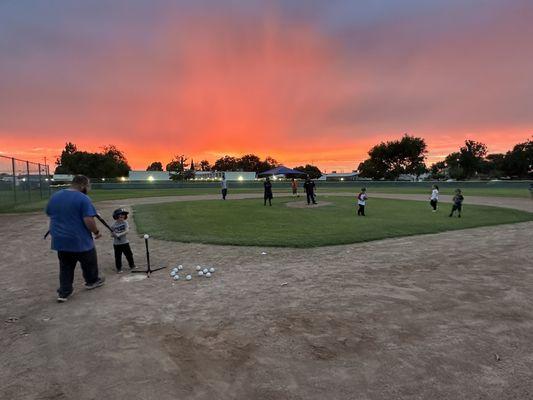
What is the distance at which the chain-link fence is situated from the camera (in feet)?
66.5

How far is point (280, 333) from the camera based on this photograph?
13.4 feet

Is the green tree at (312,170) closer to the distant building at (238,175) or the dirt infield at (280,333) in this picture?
the distant building at (238,175)

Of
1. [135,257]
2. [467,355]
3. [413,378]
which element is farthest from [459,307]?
[135,257]

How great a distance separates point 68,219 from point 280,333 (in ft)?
11.7

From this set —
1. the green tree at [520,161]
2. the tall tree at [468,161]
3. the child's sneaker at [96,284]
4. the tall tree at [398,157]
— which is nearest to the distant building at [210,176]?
the tall tree at [398,157]

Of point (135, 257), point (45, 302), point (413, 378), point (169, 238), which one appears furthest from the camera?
point (169, 238)

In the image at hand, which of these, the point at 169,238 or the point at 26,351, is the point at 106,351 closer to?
the point at 26,351

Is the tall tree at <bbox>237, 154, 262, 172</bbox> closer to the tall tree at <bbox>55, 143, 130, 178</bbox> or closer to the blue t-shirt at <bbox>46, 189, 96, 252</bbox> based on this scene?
the tall tree at <bbox>55, 143, 130, 178</bbox>

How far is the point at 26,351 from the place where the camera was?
3779 mm

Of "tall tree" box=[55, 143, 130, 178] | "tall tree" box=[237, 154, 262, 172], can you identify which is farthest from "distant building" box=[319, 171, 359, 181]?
"tall tree" box=[55, 143, 130, 178]

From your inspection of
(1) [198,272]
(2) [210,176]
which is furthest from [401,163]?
(1) [198,272]

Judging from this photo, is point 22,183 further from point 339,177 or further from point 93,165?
point 339,177

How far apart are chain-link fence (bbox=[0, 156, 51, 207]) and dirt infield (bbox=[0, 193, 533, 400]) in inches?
627

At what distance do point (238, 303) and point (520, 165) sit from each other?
4235 inches
